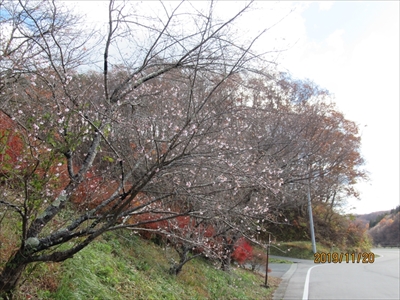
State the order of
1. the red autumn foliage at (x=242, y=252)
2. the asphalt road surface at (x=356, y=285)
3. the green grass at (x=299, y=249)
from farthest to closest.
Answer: the green grass at (x=299, y=249) < the red autumn foliage at (x=242, y=252) < the asphalt road surface at (x=356, y=285)

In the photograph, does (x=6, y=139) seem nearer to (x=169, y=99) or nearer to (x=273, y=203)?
(x=169, y=99)

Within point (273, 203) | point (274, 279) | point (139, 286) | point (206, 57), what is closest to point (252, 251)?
point (274, 279)

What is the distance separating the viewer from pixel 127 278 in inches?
258

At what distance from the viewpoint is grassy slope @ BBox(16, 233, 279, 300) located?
4.60 m

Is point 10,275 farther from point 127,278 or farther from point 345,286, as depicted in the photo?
point 345,286

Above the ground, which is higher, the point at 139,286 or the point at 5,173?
the point at 5,173

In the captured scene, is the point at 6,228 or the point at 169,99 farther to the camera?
the point at 169,99

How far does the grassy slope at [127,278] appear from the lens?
4598 millimetres

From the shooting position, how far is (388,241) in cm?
5497

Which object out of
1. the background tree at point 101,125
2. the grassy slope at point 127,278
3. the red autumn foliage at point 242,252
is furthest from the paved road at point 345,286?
the background tree at point 101,125

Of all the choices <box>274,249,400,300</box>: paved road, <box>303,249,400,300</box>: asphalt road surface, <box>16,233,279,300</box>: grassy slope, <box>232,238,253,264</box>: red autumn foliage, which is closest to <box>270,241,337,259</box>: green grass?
<box>303,249,400,300</box>: asphalt road surface

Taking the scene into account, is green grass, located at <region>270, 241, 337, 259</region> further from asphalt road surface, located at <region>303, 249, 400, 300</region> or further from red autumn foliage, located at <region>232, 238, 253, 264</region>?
red autumn foliage, located at <region>232, 238, 253, 264</region>

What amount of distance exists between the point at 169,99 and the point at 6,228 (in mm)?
2957

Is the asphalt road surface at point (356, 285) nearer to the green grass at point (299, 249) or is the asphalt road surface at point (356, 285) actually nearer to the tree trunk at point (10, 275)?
the tree trunk at point (10, 275)
